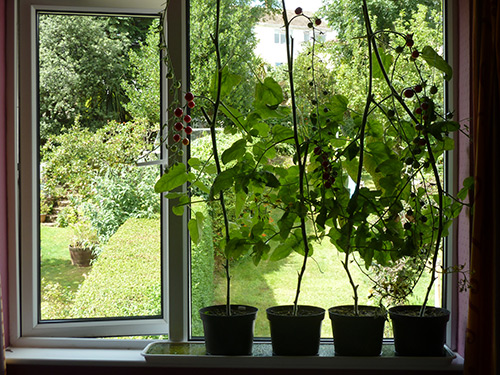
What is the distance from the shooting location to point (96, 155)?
256cm

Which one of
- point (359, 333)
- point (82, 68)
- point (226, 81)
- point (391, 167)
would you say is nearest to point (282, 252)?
point (359, 333)

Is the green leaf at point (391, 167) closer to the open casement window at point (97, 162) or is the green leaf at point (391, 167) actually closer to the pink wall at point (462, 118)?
the pink wall at point (462, 118)

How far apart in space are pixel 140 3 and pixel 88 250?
1.08 metres

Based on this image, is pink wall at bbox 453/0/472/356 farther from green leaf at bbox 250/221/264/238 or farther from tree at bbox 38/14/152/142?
tree at bbox 38/14/152/142

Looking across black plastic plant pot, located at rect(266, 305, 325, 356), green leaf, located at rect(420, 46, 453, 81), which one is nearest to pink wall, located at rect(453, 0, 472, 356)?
green leaf, located at rect(420, 46, 453, 81)

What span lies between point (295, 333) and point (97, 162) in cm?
112

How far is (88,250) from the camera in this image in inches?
100

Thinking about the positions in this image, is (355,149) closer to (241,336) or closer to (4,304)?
(241,336)

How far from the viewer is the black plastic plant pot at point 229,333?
221 centimetres

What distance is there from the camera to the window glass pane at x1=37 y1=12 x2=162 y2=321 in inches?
101

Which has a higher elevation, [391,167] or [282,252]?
[391,167]

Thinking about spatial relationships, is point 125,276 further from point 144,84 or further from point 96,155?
point 144,84

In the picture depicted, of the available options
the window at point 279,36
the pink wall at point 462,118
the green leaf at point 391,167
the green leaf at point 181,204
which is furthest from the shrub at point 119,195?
the pink wall at point 462,118

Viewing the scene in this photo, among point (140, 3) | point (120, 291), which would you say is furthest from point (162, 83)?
point (120, 291)
